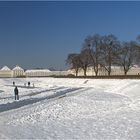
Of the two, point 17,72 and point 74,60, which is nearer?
point 74,60

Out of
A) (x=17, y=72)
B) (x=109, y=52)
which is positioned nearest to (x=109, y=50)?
(x=109, y=52)

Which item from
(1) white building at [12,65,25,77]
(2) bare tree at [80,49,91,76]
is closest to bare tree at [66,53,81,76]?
(2) bare tree at [80,49,91,76]

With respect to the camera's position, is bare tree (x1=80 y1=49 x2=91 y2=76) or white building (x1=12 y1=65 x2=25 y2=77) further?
white building (x1=12 y1=65 x2=25 y2=77)

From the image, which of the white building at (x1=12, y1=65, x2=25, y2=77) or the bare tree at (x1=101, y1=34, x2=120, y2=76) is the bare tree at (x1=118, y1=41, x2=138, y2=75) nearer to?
the bare tree at (x1=101, y1=34, x2=120, y2=76)

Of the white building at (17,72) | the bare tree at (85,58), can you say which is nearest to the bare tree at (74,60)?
the bare tree at (85,58)

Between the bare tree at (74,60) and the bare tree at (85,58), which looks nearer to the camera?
the bare tree at (85,58)

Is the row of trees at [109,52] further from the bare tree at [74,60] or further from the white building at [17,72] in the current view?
the white building at [17,72]

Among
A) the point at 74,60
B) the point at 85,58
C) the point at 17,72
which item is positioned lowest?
the point at 17,72

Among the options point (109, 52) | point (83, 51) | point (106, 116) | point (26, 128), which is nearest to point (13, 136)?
point (26, 128)

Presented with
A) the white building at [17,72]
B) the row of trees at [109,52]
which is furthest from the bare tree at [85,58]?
the white building at [17,72]

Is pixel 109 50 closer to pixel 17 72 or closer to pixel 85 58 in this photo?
pixel 85 58

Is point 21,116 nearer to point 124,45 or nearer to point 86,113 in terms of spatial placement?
point 86,113

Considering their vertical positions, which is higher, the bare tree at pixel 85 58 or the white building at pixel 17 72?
the bare tree at pixel 85 58

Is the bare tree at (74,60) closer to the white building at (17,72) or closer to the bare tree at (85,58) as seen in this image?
the bare tree at (85,58)
